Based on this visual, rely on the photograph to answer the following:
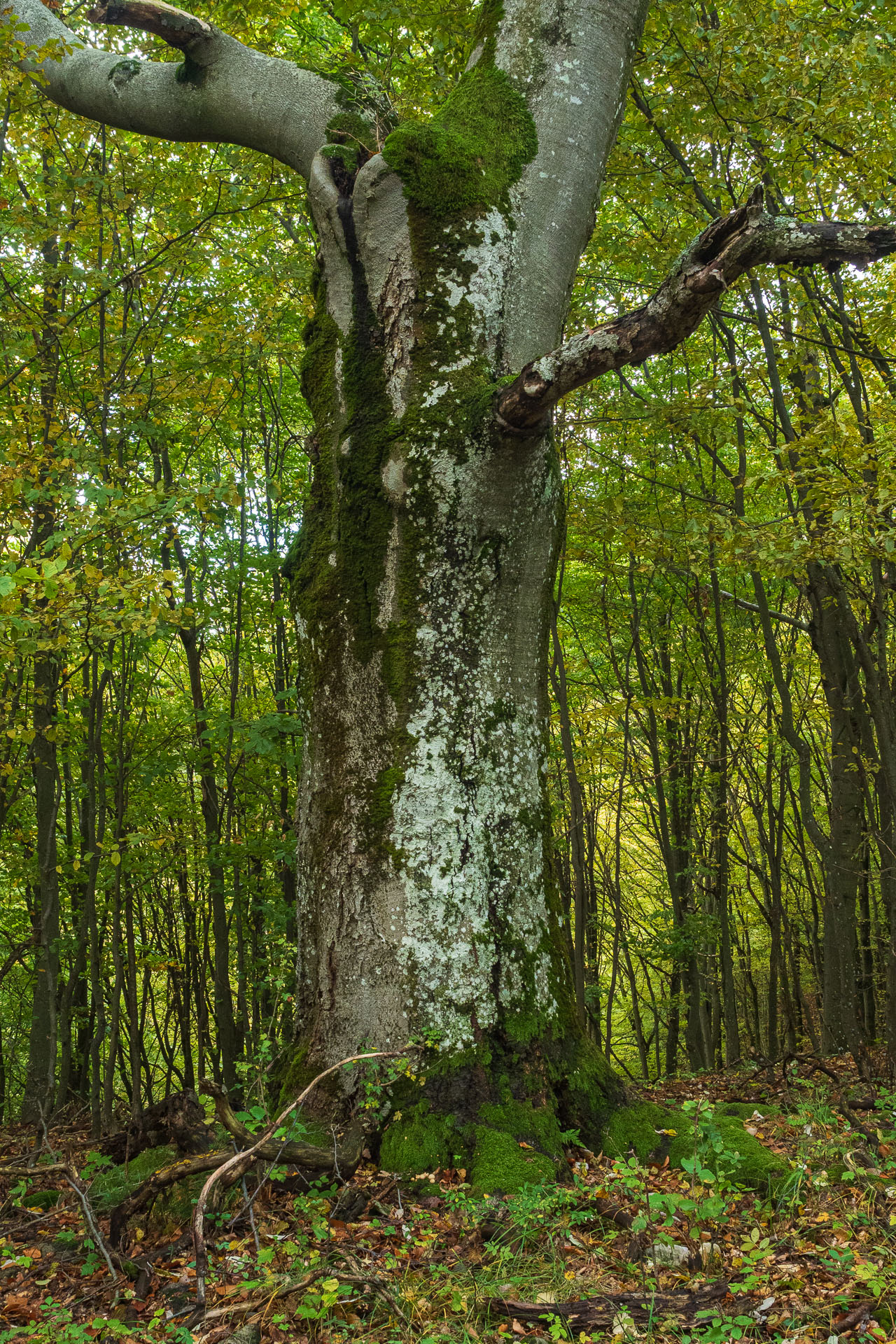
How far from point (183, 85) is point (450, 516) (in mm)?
2821

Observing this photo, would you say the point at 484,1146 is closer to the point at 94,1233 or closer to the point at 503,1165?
the point at 503,1165

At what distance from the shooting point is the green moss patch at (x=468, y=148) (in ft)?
11.7

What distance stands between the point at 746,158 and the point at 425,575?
5.67 m

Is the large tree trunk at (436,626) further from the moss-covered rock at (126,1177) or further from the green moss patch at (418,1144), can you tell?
the moss-covered rock at (126,1177)

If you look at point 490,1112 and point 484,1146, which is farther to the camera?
point 490,1112

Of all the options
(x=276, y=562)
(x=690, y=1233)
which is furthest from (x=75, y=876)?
(x=690, y=1233)

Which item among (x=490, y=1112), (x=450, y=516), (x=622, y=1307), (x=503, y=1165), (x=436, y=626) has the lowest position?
(x=622, y=1307)

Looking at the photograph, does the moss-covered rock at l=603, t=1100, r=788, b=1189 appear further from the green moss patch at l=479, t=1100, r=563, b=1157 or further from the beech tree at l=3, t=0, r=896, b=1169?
the green moss patch at l=479, t=1100, r=563, b=1157

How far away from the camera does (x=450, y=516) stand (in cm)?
331

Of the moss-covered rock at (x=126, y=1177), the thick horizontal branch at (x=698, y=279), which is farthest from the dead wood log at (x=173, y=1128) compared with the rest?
the thick horizontal branch at (x=698, y=279)

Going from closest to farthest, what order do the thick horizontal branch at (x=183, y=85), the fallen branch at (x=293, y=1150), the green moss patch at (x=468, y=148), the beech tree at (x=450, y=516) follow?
the fallen branch at (x=293, y=1150)
the beech tree at (x=450, y=516)
the green moss patch at (x=468, y=148)
the thick horizontal branch at (x=183, y=85)

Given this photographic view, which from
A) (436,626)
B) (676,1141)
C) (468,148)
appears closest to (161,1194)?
(676,1141)

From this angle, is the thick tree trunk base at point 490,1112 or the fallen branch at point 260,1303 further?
the thick tree trunk base at point 490,1112

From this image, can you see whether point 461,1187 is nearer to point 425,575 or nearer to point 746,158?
point 425,575
